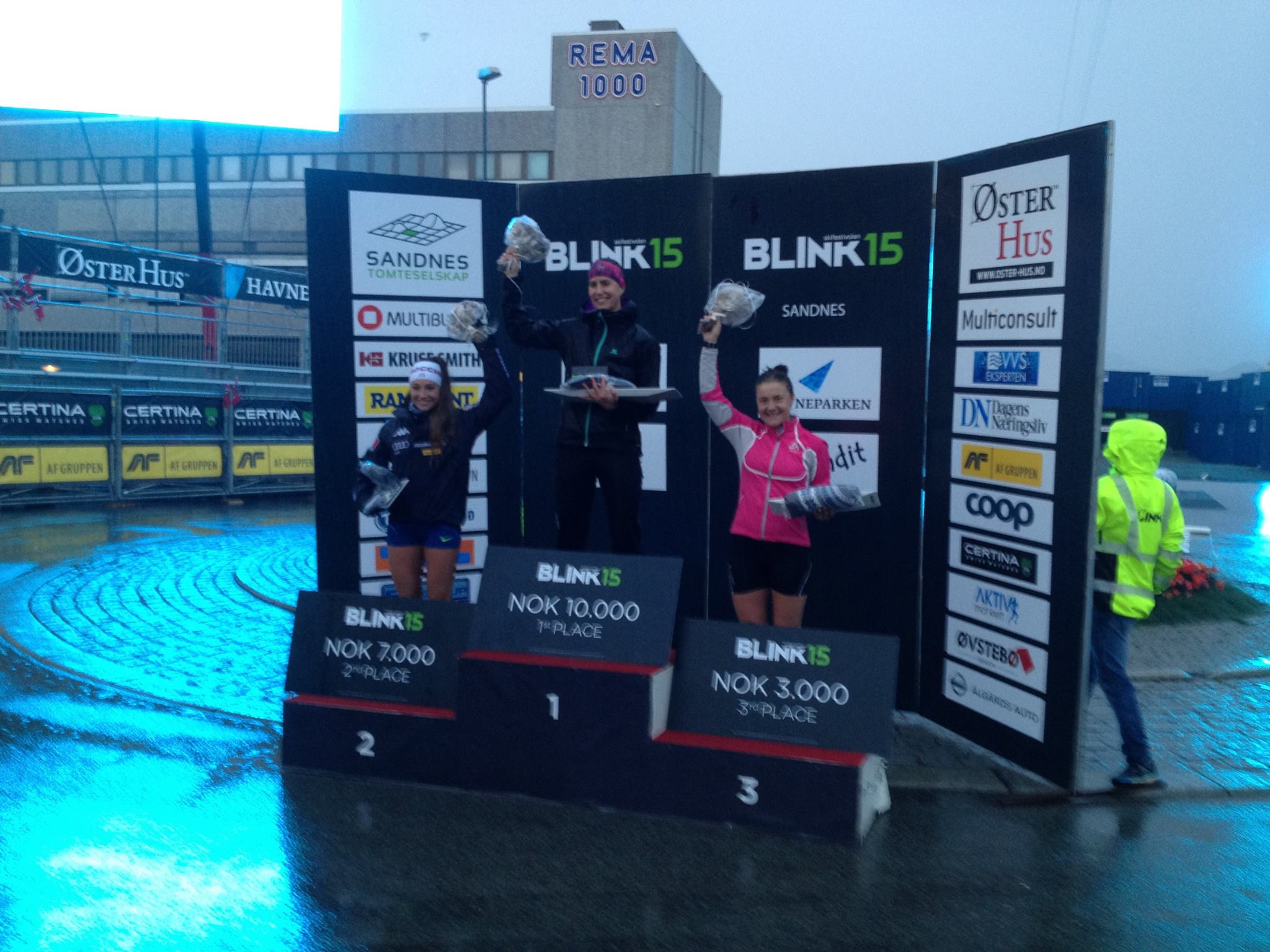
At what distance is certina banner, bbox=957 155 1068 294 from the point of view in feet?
17.3

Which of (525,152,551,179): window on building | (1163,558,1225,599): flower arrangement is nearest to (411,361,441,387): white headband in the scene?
(1163,558,1225,599): flower arrangement

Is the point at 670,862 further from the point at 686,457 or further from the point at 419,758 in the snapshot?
the point at 686,457

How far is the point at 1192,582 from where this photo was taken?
34.1 feet

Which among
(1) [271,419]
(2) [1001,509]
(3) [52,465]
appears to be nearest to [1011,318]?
(2) [1001,509]

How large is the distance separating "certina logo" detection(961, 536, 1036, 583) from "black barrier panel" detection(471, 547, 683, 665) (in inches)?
72.0

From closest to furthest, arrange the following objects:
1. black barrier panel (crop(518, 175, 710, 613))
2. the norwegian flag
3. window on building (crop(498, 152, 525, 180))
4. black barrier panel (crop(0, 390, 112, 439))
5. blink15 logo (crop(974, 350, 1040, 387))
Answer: blink15 logo (crop(974, 350, 1040, 387)), black barrier panel (crop(518, 175, 710, 613)), black barrier panel (crop(0, 390, 112, 439)), the norwegian flag, window on building (crop(498, 152, 525, 180))

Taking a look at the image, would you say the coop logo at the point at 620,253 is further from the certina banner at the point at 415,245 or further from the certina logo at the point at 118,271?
the certina logo at the point at 118,271

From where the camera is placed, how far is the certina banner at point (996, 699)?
18.0 feet

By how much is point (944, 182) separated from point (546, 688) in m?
3.64

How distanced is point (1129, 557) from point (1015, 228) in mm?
1785

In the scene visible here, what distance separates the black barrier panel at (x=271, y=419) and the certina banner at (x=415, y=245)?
1187 cm

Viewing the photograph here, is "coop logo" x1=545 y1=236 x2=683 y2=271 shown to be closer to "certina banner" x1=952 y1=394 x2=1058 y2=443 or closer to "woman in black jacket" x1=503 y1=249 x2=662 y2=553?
"woman in black jacket" x1=503 y1=249 x2=662 y2=553

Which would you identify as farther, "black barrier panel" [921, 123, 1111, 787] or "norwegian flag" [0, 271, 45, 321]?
"norwegian flag" [0, 271, 45, 321]

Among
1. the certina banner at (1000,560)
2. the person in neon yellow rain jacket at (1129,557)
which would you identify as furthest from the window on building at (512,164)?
the person in neon yellow rain jacket at (1129,557)
